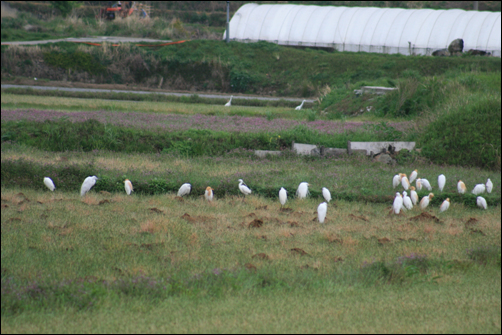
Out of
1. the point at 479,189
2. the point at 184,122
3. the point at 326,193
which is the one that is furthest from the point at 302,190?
the point at 184,122

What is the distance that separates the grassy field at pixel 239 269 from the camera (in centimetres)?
494

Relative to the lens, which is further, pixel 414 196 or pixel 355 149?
pixel 355 149

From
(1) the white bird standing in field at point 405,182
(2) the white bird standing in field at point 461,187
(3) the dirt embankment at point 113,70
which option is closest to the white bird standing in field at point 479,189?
(2) the white bird standing in field at point 461,187

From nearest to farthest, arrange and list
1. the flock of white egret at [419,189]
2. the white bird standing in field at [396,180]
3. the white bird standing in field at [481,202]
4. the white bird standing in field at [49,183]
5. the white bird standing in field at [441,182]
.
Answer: the flock of white egret at [419,189], the white bird standing in field at [481,202], the white bird standing in field at [49,183], the white bird standing in field at [441,182], the white bird standing in field at [396,180]

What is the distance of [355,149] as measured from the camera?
14.7 meters

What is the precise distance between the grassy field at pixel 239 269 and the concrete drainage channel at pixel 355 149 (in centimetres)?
509

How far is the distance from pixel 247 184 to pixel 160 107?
13.6 metres

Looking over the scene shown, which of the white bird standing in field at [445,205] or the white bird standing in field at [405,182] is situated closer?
the white bird standing in field at [445,205]

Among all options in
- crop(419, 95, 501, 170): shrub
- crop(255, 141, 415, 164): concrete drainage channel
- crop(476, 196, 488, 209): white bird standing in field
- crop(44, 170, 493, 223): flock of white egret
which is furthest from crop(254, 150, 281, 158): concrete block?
crop(476, 196, 488, 209): white bird standing in field

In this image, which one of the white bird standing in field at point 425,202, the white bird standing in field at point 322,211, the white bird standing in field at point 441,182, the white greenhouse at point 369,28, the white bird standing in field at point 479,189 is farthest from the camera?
the white greenhouse at point 369,28

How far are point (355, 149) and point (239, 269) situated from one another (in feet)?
31.0

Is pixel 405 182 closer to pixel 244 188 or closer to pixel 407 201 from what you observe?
pixel 407 201

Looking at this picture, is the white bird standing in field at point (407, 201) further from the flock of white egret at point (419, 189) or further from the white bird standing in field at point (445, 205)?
the white bird standing in field at point (445, 205)

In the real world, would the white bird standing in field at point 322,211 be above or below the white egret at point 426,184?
above
